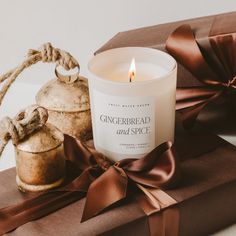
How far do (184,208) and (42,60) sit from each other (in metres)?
0.26

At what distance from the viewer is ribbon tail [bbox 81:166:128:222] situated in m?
0.65

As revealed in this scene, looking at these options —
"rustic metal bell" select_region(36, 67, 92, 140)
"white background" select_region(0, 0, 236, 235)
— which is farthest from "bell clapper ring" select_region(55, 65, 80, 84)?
"white background" select_region(0, 0, 236, 235)

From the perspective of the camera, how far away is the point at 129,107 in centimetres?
67

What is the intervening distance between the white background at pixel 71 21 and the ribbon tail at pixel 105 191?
1.41 feet

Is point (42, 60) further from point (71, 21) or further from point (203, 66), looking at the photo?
point (71, 21)

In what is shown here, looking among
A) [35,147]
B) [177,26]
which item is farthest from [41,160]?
[177,26]

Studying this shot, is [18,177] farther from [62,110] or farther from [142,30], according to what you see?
[142,30]

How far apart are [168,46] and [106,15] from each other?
0.38 m

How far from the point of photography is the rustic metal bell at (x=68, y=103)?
0.77 metres

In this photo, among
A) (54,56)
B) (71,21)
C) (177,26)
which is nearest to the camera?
(54,56)

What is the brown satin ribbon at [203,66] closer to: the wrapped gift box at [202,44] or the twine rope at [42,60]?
the wrapped gift box at [202,44]

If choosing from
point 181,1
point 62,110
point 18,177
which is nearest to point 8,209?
point 18,177

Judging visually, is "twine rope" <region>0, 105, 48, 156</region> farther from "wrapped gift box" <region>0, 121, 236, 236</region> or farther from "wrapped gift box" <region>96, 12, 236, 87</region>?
"wrapped gift box" <region>96, 12, 236, 87</region>

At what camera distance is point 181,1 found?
113cm
